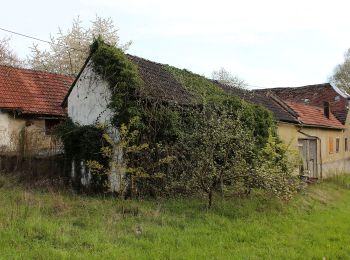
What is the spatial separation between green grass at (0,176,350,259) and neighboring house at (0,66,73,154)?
→ 168 inches

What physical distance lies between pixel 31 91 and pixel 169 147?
10.6 meters

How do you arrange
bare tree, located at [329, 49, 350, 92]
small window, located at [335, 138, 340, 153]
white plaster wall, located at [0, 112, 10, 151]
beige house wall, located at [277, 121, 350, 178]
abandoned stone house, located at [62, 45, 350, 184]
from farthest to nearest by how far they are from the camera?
bare tree, located at [329, 49, 350, 92]
small window, located at [335, 138, 340, 153]
beige house wall, located at [277, 121, 350, 178]
white plaster wall, located at [0, 112, 10, 151]
abandoned stone house, located at [62, 45, 350, 184]

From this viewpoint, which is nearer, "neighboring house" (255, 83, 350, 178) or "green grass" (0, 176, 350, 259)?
"green grass" (0, 176, 350, 259)

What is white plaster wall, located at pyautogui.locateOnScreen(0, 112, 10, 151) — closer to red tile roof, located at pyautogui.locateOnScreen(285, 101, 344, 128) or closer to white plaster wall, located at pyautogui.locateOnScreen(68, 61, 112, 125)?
white plaster wall, located at pyautogui.locateOnScreen(68, 61, 112, 125)

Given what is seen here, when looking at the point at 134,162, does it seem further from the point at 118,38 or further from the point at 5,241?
the point at 118,38

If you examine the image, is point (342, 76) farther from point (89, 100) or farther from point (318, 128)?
point (89, 100)

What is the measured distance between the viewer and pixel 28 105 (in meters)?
19.4

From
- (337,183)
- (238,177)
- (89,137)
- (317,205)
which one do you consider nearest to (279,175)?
(238,177)

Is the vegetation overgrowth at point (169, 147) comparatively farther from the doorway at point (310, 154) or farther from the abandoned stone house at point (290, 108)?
the doorway at point (310, 154)

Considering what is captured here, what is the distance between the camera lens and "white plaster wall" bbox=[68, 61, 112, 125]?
1362cm

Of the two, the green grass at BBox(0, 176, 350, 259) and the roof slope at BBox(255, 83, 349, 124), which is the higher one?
the roof slope at BBox(255, 83, 349, 124)

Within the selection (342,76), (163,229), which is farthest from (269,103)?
(342,76)

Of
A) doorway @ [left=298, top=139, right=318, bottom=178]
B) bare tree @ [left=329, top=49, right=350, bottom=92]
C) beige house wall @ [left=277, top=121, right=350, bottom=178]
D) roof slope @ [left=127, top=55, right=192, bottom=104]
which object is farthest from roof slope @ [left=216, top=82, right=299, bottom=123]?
bare tree @ [left=329, top=49, right=350, bottom=92]

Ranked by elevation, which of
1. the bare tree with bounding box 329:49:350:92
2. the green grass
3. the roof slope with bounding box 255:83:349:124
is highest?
the bare tree with bounding box 329:49:350:92
